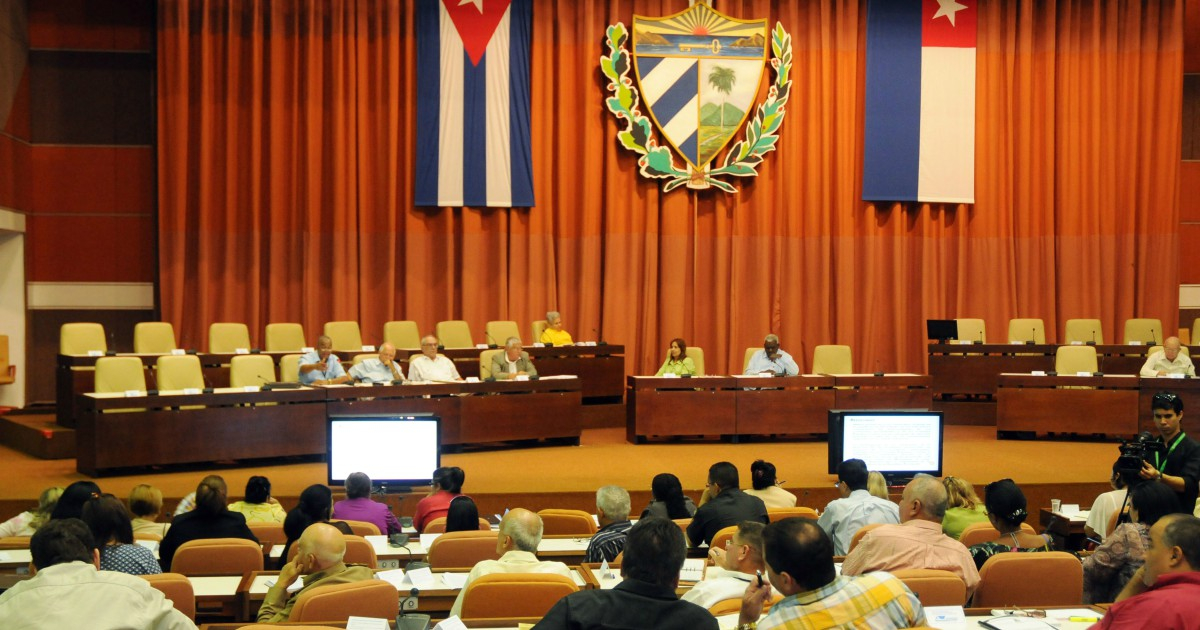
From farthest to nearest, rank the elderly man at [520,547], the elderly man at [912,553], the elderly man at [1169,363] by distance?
the elderly man at [1169,363] → the elderly man at [912,553] → the elderly man at [520,547]

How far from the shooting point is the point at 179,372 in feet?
31.7

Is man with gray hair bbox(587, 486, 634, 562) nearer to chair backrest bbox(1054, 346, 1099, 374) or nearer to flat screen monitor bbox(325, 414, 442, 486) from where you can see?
flat screen monitor bbox(325, 414, 442, 486)

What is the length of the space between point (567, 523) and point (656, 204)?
28.0 ft

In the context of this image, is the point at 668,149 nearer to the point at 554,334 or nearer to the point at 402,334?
the point at 554,334

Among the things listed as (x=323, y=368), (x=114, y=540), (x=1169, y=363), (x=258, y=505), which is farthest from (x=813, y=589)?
(x=1169, y=363)

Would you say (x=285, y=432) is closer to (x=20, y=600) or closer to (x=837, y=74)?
(x=20, y=600)

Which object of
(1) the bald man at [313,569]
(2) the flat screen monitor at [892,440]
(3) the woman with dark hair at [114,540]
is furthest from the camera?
(2) the flat screen monitor at [892,440]

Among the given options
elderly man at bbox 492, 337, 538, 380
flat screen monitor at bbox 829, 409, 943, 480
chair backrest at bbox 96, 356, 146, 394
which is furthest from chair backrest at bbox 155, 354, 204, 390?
flat screen monitor at bbox 829, 409, 943, 480

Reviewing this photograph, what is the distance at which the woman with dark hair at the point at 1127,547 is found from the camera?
182 inches

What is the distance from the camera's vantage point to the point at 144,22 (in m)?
13.5

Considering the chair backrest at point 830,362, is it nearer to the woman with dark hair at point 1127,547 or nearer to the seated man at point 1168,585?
the woman with dark hair at point 1127,547

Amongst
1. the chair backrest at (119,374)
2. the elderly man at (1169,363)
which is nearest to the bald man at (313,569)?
the chair backrest at (119,374)

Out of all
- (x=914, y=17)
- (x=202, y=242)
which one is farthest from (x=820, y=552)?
(x=914, y=17)

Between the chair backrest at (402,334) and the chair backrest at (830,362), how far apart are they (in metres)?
4.31
